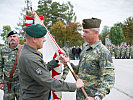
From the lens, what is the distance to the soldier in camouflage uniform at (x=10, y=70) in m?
3.58

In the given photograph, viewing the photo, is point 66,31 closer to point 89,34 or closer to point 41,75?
point 89,34

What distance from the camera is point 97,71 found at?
238 cm

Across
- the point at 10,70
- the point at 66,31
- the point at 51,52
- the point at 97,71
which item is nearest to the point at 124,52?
the point at 66,31

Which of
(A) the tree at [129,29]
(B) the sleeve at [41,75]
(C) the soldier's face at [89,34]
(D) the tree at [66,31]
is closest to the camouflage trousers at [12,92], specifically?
(B) the sleeve at [41,75]

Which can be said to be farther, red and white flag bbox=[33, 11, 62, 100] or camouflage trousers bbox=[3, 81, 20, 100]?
camouflage trousers bbox=[3, 81, 20, 100]

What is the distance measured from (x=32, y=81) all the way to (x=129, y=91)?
518 cm

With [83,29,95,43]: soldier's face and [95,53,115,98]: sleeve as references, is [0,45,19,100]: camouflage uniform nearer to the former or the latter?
[83,29,95,43]: soldier's face

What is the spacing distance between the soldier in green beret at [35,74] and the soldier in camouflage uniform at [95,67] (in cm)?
28

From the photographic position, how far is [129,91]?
6344 millimetres

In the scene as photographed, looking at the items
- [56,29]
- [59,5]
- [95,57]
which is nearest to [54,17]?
[59,5]

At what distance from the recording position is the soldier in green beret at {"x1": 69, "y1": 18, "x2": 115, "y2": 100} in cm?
218

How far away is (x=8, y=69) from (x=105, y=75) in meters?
→ 2.26

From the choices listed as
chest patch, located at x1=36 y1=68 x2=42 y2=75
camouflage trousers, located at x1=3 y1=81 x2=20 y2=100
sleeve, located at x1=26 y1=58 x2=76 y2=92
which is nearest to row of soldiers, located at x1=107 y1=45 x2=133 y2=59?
camouflage trousers, located at x1=3 y1=81 x2=20 y2=100

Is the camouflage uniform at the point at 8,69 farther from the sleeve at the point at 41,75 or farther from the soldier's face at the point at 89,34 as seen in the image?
the soldier's face at the point at 89,34
